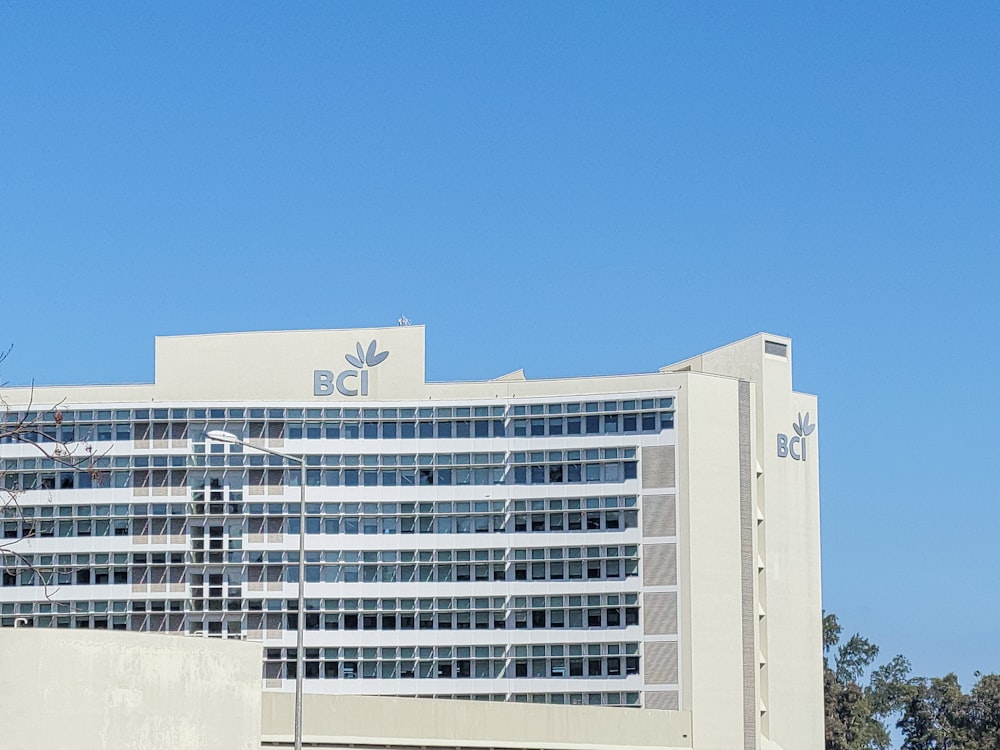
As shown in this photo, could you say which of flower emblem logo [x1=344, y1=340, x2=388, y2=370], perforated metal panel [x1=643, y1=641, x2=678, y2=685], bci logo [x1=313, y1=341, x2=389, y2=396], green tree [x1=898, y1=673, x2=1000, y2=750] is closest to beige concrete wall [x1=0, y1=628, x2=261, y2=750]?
perforated metal panel [x1=643, y1=641, x2=678, y2=685]

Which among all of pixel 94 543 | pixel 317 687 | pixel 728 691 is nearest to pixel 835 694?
pixel 728 691

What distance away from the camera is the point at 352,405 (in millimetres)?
100938

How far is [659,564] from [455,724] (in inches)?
811

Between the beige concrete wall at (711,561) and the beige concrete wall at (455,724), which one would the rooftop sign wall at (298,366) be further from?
the beige concrete wall at (455,724)

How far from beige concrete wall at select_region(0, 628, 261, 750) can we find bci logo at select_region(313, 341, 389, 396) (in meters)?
51.4

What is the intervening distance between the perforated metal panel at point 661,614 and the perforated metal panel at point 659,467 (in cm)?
619

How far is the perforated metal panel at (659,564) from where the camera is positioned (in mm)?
96938

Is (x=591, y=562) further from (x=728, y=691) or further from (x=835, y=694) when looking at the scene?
(x=835, y=694)

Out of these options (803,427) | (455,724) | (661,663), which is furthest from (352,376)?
(455,724)

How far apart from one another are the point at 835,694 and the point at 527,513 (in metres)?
50.4

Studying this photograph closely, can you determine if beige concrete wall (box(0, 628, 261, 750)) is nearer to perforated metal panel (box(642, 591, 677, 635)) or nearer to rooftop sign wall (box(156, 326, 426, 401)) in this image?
perforated metal panel (box(642, 591, 677, 635))

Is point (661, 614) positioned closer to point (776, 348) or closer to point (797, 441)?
point (797, 441)

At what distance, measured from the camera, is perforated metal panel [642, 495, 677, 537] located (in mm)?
97188

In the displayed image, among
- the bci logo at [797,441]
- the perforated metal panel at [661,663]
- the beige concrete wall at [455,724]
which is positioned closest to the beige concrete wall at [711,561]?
the perforated metal panel at [661,663]
